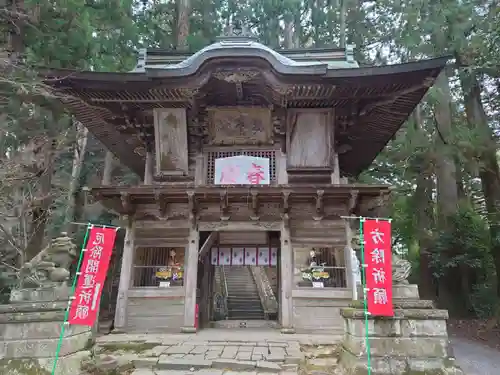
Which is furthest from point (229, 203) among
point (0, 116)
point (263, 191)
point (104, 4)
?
point (104, 4)

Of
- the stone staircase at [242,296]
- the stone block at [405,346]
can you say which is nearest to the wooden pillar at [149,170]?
the stone block at [405,346]

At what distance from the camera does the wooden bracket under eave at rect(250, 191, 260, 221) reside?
778 centimetres

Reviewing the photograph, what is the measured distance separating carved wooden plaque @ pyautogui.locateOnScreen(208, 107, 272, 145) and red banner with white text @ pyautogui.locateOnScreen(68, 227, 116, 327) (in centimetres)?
388

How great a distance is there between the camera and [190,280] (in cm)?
807

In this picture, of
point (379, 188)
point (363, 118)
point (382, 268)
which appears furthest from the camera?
point (363, 118)

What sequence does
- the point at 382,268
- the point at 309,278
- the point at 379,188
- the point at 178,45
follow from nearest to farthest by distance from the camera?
the point at 382,268
the point at 379,188
the point at 309,278
the point at 178,45

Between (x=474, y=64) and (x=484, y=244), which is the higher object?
(x=474, y=64)

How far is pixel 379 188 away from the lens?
756cm

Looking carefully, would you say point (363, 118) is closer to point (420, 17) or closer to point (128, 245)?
point (128, 245)

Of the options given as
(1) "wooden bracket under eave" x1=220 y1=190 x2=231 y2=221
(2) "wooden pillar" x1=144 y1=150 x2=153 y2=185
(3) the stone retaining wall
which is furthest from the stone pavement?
(2) "wooden pillar" x1=144 y1=150 x2=153 y2=185

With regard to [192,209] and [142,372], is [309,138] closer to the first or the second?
[192,209]

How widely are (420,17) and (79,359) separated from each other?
49.2 ft

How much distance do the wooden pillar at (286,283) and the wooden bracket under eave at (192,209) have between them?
2077 millimetres

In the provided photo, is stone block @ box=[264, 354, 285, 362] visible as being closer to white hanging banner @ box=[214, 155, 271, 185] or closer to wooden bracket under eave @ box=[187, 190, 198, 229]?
wooden bracket under eave @ box=[187, 190, 198, 229]
